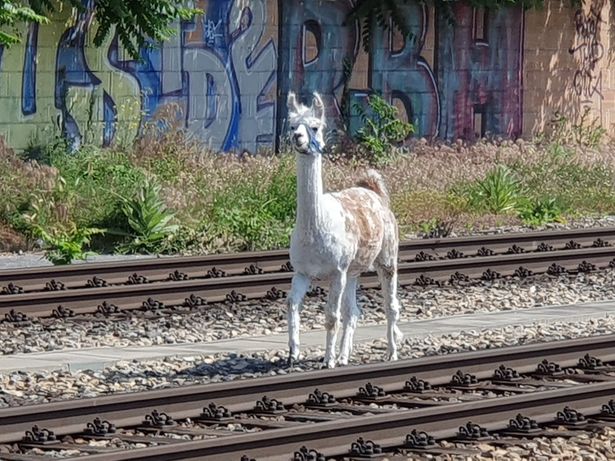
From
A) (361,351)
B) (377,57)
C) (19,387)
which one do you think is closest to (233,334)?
(361,351)

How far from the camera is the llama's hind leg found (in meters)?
12.8

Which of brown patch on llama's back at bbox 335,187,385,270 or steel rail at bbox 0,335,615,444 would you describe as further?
brown patch on llama's back at bbox 335,187,385,270

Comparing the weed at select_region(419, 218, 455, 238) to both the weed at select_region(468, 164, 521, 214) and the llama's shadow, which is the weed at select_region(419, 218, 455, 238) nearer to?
the weed at select_region(468, 164, 521, 214)

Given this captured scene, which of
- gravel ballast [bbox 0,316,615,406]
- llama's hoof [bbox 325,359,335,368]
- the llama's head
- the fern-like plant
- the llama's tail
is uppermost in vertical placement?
the fern-like plant

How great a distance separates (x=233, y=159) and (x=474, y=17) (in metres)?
7.15

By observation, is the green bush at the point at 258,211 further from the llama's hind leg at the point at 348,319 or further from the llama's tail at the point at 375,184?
the llama's hind leg at the point at 348,319

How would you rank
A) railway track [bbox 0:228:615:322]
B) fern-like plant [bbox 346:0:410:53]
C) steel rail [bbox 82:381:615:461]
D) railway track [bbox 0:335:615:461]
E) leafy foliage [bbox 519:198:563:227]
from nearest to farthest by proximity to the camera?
steel rail [bbox 82:381:615:461], railway track [bbox 0:335:615:461], railway track [bbox 0:228:615:322], leafy foliage [bbox 519:198:563:227], fern-like plant [bbox 346:0:410:53]

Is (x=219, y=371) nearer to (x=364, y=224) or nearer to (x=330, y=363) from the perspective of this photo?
(x=330, y=363)

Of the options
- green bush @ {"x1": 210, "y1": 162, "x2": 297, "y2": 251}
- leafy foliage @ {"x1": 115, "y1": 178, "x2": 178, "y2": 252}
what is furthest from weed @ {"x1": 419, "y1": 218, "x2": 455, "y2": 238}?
leafy foliage @ {"x1": 115, "y1": 178, "x2": 178, "y2": 252}

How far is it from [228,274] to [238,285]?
983mm

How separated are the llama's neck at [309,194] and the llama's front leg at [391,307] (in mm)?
1100

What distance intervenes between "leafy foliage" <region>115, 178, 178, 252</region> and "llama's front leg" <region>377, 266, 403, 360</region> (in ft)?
22.4

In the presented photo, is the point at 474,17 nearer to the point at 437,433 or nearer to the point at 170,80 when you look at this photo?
the point at 170,80

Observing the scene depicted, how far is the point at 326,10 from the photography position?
28719 mm
